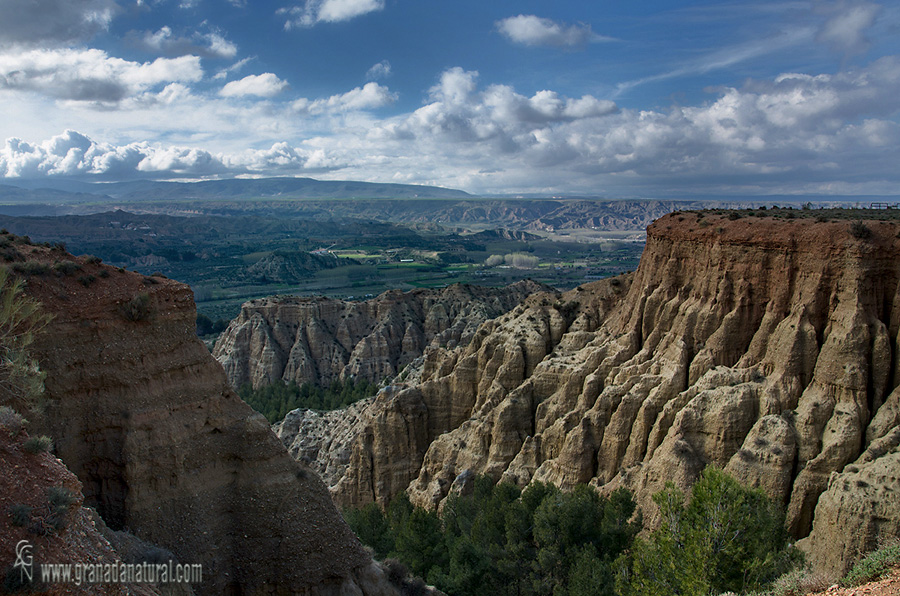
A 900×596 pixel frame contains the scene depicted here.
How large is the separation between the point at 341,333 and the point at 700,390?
58226mm

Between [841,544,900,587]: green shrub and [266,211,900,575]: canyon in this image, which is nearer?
[841,544,900,587]: green shrub

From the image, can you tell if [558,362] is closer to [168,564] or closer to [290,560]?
[290,560]

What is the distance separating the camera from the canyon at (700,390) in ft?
77.3

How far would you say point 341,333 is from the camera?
79750mm

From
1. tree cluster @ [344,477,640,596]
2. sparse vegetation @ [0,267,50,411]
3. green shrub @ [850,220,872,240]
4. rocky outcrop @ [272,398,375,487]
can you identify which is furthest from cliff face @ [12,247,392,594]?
green shrub @ [850,220,872,240]

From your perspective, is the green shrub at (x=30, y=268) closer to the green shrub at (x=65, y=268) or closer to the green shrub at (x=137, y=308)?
the green shrub at (x=65, y=268)

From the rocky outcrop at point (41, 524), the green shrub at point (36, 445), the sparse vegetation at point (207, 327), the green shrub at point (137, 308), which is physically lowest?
the sparse vegetation at point (207, 327)

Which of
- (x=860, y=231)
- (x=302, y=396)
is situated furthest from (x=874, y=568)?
(x=302, y=396)

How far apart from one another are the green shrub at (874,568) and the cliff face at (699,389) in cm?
623

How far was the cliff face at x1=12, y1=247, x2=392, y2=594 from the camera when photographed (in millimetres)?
17500

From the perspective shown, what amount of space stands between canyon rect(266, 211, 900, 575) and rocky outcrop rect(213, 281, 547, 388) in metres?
29.1

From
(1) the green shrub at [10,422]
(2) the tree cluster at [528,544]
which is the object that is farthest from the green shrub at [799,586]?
(1) the green shrub at [10,422]

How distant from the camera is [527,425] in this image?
37000 mm

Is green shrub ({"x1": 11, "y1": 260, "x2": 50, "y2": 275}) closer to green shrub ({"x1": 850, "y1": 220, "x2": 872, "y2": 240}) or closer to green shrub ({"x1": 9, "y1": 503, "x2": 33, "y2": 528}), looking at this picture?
green shrub ({"x1": 9, "y1": 503, "x2": 33, "y2": 528})
